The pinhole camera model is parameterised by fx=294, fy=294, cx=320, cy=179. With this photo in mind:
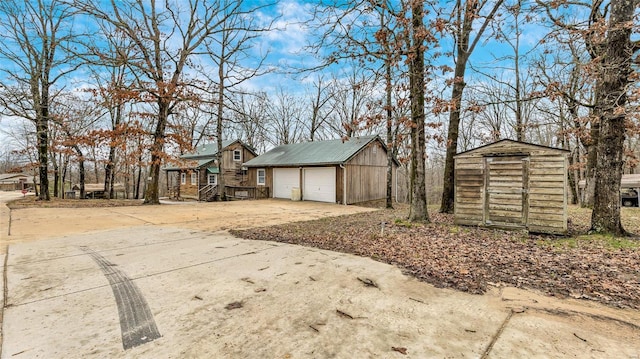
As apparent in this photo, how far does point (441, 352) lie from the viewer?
7.06 feet

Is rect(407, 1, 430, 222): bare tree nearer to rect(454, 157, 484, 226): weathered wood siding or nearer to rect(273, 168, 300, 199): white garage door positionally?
rect(454, 157, 484, 226): weathered wood siding

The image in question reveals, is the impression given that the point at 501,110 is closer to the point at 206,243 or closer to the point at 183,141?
the point at 183,141

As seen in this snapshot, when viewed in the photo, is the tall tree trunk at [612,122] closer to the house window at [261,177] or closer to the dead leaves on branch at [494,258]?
the dead leaves on branch at [494,258]

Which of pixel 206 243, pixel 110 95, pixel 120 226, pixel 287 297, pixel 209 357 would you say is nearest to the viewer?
pixel 209 357

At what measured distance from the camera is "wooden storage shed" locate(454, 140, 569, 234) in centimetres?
638

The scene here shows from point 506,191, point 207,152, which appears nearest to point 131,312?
point 506,191

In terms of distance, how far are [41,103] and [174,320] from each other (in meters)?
18.4

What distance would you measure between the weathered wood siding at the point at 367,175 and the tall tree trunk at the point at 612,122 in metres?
11.5

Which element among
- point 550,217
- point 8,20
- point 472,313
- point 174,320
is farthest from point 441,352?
point 8,20

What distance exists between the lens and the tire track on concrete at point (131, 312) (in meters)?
2.36

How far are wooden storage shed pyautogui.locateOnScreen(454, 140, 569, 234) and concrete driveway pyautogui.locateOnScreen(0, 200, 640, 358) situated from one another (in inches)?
166

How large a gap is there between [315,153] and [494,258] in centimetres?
1515

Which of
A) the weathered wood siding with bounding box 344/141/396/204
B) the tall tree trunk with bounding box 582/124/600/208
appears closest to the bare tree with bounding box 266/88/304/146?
the weathered wood siding with bounding box 344/141/396/204

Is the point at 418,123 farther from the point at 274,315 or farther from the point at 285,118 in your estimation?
the point at 285,118
